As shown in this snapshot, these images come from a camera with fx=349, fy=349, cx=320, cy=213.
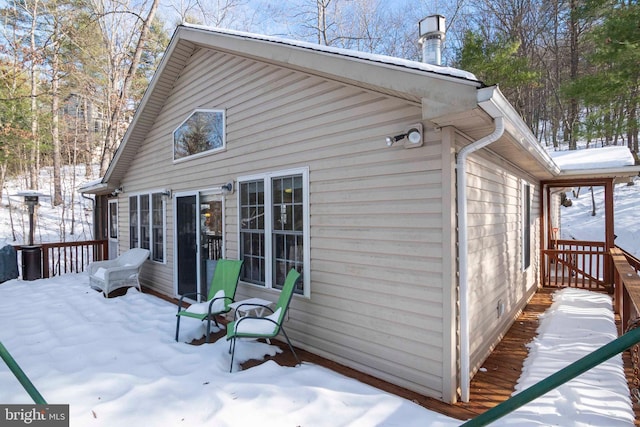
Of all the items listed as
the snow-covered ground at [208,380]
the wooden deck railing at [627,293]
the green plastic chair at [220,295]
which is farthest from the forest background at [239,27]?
the snow-covered ground at [208,380]

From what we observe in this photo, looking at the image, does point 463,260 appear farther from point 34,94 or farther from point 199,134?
point 34,94

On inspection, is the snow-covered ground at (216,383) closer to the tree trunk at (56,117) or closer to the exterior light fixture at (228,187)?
the exterior light fixture at (228,187)

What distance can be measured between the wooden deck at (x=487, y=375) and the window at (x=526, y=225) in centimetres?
150

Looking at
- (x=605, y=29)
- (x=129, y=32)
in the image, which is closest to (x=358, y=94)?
(x=605, y=29)

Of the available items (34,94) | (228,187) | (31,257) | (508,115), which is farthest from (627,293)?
(34,94)

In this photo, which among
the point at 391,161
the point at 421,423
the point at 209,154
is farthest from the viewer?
the point at 209,154

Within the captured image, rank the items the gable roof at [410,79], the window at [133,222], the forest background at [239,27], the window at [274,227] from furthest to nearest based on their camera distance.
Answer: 1. the forest background at [239,27]
2. the window at [133,222]
3. the window at [274,227]
4. the gable roof at [410,79]

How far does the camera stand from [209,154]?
575cm

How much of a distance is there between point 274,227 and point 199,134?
2585 millimetres

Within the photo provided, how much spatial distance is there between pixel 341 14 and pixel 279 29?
265 cm

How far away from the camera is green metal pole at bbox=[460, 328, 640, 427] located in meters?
0.90

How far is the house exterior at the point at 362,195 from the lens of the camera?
2990 millimetres

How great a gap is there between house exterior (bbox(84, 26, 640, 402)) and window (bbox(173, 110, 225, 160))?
34 mm

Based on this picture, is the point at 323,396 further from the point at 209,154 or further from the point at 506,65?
the point at 506,65
